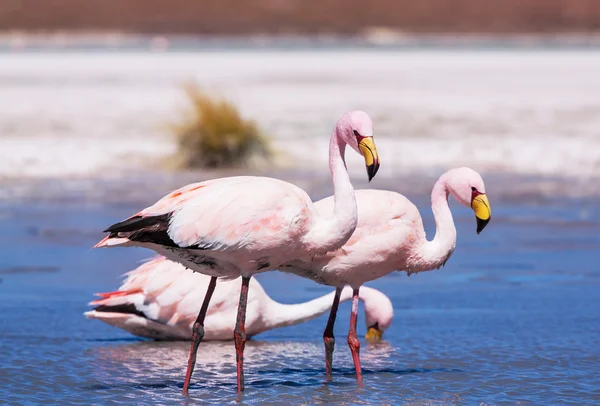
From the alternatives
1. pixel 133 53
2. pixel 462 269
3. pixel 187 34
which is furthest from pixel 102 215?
pixel 187 34

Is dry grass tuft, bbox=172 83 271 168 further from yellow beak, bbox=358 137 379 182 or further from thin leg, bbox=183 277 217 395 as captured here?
yellow beak, bbox=358 137 379 182

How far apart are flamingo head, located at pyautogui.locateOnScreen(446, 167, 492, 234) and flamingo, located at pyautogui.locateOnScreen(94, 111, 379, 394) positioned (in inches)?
29.8

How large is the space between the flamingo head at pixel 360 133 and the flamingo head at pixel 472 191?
74cm

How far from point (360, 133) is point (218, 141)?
1113 centimetres

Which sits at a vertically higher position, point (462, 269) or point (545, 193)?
point (545, 193)

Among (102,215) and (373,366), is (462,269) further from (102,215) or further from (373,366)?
(102,215)

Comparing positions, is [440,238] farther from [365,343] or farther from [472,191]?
[365,343]

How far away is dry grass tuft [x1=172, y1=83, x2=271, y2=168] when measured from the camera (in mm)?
17297

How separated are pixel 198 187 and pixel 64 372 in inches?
49.8

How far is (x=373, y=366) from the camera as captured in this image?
7.02m

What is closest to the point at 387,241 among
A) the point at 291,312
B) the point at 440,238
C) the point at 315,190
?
the point at 440,238

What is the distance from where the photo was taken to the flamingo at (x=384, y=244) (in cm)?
668

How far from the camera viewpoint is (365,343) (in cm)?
767

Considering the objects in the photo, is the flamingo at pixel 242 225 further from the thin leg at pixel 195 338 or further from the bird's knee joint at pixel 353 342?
the bird's knee joint at pixel 353 342
